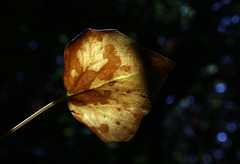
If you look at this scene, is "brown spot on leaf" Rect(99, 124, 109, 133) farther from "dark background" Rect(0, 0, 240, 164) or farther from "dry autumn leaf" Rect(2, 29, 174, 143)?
"dark background" Rect(0, 0, 240, 164)

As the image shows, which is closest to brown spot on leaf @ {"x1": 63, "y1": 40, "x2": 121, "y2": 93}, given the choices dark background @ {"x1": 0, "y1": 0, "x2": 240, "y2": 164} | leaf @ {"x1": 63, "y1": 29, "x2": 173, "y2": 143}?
leaf @ {"x1": 63, "y1": 29, "x2": 173, "y2": 143}

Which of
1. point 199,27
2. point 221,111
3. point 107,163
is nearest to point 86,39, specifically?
point 199,27

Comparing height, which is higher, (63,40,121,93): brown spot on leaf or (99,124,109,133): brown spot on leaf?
(63,40,121,93): brown spot on leaf

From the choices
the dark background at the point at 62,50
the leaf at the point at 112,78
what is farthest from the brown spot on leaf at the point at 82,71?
the dark background at the point at 62,50

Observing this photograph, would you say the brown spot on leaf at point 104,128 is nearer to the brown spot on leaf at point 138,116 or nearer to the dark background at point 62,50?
the brown spot on leaf at point 138,116

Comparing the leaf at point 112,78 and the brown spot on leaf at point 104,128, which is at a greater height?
the leaf at point 112,78

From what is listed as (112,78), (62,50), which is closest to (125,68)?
(112,78)
